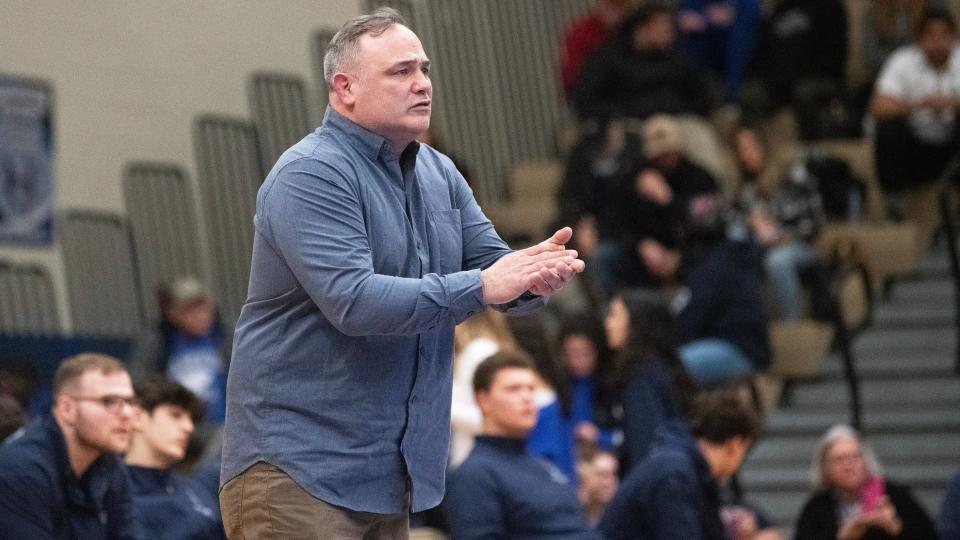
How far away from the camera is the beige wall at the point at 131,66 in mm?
11539

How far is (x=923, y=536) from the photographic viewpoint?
25.8 ft

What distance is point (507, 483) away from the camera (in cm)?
632

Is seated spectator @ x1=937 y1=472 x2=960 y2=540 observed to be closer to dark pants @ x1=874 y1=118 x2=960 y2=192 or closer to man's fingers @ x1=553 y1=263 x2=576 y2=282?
dark pants @ x1=874 y1=118 x2=960 y2=192

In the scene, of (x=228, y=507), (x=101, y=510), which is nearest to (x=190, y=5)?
(x=101, y=510)

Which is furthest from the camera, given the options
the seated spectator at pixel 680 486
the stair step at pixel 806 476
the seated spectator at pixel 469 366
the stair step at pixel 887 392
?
the stair step at pixel 887 392

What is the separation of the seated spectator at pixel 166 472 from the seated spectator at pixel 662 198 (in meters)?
4.39

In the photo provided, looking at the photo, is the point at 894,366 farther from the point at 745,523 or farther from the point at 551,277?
the point at 551,277

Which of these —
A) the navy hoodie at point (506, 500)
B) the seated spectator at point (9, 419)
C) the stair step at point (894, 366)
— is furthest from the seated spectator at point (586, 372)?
the seated spectator at point (9, 419)

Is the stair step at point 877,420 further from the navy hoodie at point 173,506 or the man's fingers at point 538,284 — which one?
the man's fingers at point 538,284

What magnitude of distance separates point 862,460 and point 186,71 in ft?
19.3

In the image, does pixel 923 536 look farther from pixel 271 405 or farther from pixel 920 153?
pixel 271 405

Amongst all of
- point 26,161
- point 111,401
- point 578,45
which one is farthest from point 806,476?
point 26,161

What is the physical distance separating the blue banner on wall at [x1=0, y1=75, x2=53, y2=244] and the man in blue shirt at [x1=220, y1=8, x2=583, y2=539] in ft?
26.3

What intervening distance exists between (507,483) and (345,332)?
306cm
